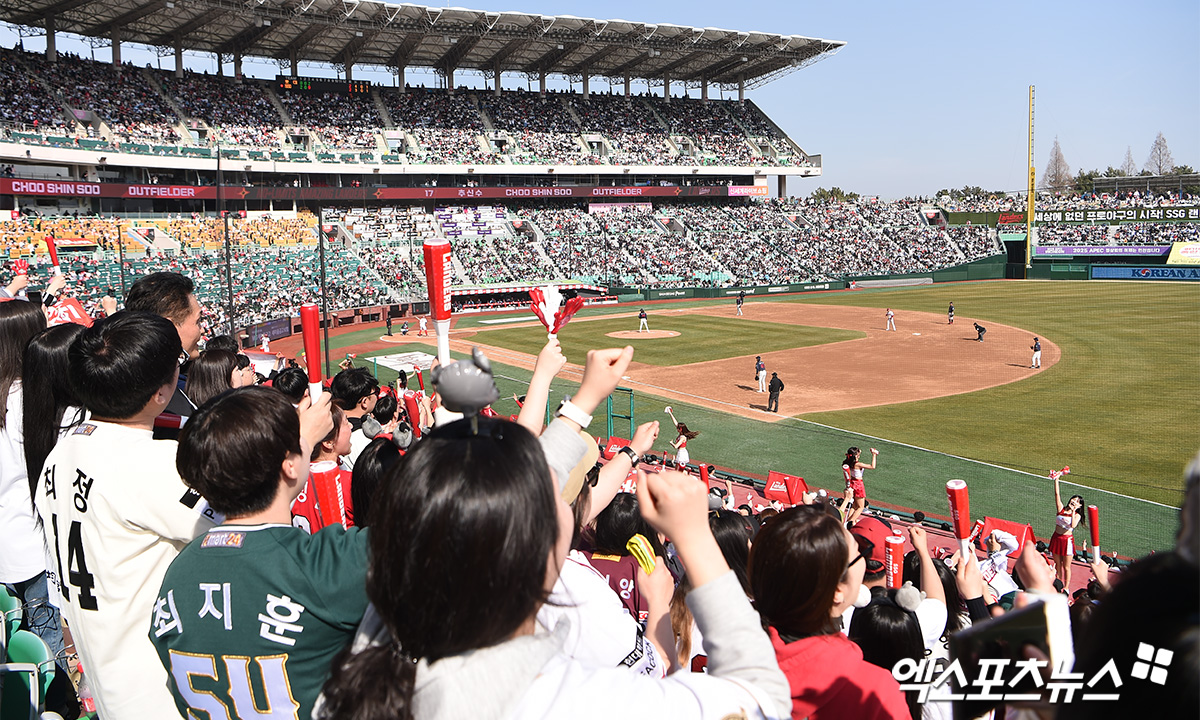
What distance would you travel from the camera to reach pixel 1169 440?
64.5 ft

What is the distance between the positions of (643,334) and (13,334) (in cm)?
3512

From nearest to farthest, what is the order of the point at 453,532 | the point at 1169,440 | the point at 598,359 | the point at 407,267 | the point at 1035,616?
the point at 1035,616, the point at 453,532, the point at 598,359, the point at 1169,440, the point at 407,267

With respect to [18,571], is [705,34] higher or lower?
higher

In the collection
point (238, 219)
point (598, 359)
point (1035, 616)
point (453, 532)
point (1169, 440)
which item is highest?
point (238, 219)

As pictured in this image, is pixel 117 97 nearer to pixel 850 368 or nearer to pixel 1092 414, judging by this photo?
Answer: pixel 850 368

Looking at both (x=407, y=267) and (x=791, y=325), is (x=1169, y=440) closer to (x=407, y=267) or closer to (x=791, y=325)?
(x=791, y=325)

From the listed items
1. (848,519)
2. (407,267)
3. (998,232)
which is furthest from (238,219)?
(998,232)

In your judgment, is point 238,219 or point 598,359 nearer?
point 598,359

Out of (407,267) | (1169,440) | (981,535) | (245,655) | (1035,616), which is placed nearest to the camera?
(1035,616)

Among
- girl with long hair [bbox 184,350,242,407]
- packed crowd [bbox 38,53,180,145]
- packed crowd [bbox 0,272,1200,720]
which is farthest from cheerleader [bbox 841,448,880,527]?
packed crowd [bbox 38,53,180,145]

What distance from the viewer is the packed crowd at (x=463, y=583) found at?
1720 mm

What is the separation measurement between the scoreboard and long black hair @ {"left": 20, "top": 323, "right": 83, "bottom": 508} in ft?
203

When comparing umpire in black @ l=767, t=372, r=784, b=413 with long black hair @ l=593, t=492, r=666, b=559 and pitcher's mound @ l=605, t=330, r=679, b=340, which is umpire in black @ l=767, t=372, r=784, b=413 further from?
long black hair @ l=593, t=492, r=666, b=559

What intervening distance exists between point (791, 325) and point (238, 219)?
1295 inches
